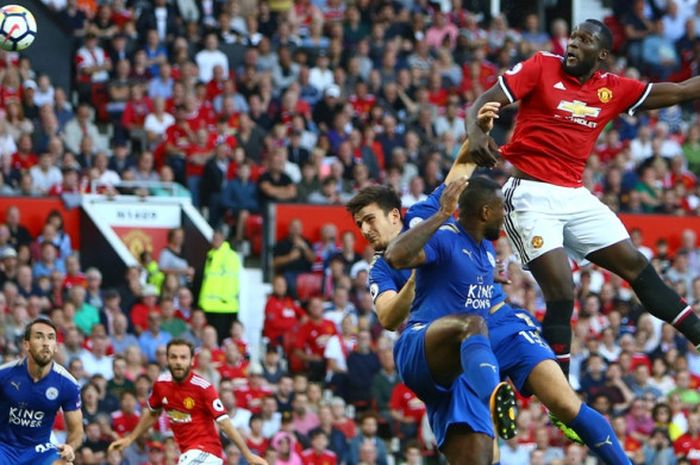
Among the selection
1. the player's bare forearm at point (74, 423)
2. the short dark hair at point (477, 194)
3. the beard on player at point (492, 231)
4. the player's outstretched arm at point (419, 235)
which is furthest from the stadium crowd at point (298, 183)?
the player's outstretched arm at point (419, 235)

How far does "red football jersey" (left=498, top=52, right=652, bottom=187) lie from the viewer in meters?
11.0

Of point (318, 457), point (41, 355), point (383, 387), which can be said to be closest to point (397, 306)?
point (41, 355)

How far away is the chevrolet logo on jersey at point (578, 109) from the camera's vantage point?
11.0m

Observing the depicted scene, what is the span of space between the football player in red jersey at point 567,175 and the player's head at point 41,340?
12.7 ft

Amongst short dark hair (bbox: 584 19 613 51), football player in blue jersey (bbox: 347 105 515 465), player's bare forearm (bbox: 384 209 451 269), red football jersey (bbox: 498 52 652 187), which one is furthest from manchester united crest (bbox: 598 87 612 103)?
player's bare forearm (bbox: 384 209 451 269)

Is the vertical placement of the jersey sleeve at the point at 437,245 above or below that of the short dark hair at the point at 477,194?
below

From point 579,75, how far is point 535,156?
2.02 feet

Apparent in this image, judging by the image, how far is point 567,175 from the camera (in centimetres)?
1120

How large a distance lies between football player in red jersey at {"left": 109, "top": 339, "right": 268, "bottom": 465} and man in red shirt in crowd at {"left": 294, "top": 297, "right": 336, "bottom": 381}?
473cm

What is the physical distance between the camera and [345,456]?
58.6 ft

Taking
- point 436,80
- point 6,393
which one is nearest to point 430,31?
point 436,80

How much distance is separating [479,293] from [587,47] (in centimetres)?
194

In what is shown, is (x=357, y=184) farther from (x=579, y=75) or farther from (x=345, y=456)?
(x=579, y=75)

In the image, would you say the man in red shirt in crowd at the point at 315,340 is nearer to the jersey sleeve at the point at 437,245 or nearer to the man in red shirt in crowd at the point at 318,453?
the man in red shirt in crowd at the point at 318,453
